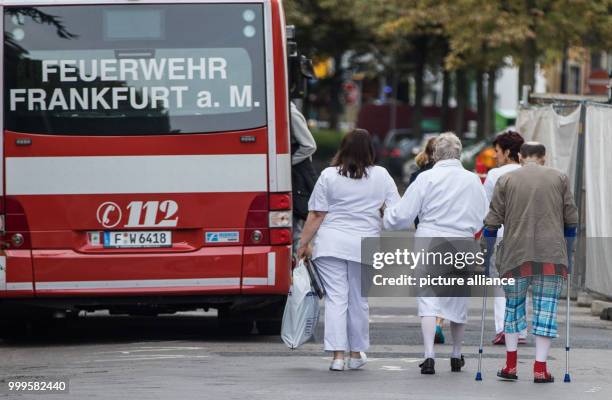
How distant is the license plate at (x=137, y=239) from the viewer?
1163 cm

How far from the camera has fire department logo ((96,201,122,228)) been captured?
1161cm

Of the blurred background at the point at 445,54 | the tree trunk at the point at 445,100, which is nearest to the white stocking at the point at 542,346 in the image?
the blurred background at the point at 445,54

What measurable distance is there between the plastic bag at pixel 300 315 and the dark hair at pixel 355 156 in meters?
0.76

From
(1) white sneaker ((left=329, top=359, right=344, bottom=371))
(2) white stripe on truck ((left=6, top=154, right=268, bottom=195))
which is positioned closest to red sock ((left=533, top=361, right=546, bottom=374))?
(1) white sneaker ((left=329, top=359, right=344, bottom=371))

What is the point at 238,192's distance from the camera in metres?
11.6

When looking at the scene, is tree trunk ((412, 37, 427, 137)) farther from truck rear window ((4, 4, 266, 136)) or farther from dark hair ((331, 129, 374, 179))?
dark hair ((331, 129, 374, 179))

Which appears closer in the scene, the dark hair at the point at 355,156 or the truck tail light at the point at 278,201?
the dark hair at the point at 355,156

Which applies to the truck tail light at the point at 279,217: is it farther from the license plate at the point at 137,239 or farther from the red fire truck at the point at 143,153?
the license plate at the point at 137,239

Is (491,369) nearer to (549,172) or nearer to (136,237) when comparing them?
(549,172)

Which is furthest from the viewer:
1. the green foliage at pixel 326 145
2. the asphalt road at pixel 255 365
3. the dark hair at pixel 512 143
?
the green foliage at pixel 326 145

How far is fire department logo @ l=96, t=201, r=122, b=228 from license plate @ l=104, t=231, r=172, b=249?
76mm

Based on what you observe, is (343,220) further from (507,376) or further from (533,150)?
(507,376)

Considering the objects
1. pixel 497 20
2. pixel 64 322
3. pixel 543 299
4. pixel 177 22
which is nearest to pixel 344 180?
pixel 543 299

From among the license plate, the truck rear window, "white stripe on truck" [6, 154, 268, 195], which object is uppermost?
the truck rear window
